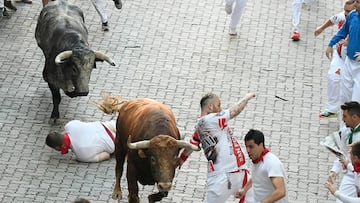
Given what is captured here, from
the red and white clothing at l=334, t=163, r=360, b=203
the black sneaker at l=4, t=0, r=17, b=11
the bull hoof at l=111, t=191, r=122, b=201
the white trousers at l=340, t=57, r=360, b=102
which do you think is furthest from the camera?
the black sneaker at l=4, t=0, r=17, b=11

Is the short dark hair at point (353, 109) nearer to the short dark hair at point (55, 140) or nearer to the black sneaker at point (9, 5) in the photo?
the short dark hair at point (55, 140)

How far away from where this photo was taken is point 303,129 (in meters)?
16.4

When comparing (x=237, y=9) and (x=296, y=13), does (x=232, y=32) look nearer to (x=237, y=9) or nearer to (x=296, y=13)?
(x=237, y=9)

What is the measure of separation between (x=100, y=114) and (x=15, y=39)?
337 centimetres

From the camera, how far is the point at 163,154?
12.8 metres

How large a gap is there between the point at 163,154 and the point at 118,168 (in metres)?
1.63

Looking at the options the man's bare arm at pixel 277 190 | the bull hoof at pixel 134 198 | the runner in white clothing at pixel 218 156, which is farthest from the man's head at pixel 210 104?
the bull hoof at pixel 134 198

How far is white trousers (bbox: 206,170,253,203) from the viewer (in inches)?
512

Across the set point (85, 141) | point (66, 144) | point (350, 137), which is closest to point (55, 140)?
point (66, 144)

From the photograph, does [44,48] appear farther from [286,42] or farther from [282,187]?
[282,187]

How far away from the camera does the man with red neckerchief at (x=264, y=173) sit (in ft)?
39.9

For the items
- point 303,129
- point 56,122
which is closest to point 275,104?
point 303,129

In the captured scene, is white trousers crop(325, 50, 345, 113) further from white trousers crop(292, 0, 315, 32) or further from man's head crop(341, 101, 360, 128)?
man's head crop(341, 101, 360, 128)

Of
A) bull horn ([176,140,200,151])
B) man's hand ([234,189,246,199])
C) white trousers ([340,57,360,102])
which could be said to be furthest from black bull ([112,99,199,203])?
white trousers ([340,57,360,102])
